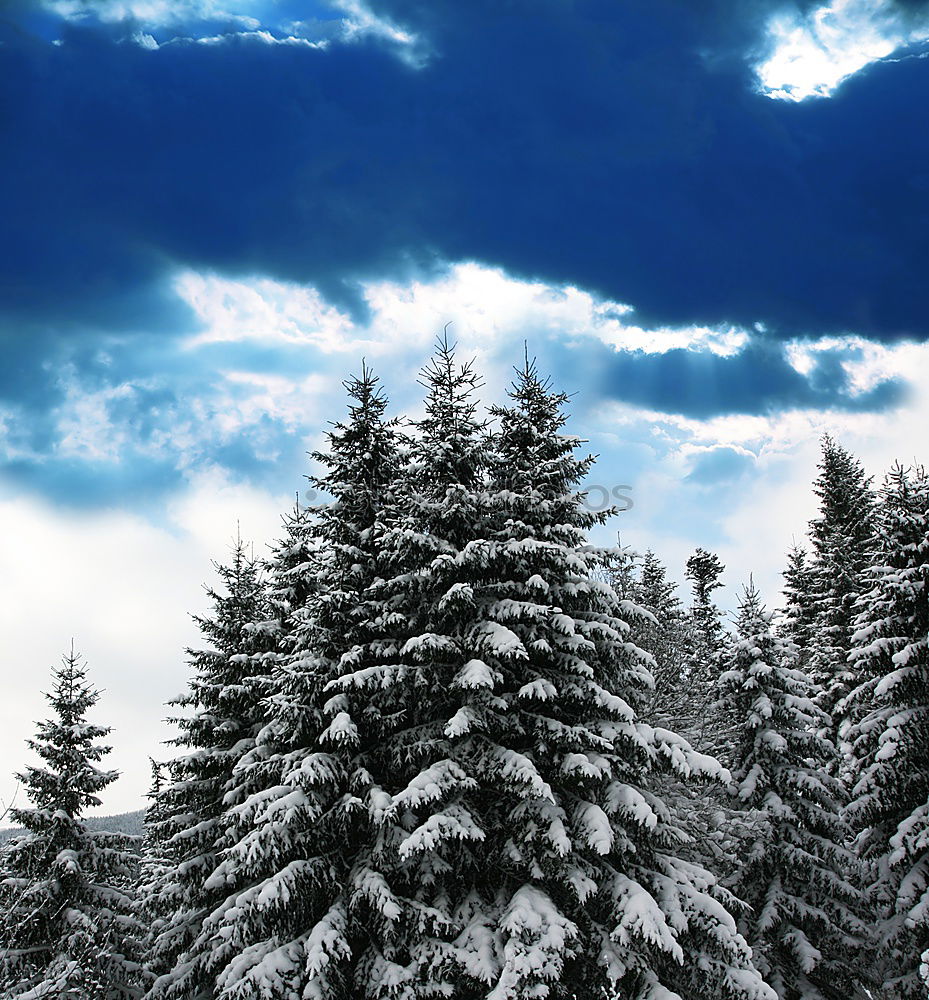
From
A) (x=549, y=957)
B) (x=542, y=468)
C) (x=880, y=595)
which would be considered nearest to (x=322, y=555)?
(x=542, y=468)

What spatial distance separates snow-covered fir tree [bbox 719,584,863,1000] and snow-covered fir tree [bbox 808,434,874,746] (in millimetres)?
3894

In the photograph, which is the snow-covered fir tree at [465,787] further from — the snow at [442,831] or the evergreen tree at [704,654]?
the evergreen tree at [704,654]

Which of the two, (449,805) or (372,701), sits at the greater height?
(372,701)

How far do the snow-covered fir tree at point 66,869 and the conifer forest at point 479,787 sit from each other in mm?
79

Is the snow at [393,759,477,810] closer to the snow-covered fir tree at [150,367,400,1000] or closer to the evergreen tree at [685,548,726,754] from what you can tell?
the snow-covered fir tree at [150,367,400,1000]

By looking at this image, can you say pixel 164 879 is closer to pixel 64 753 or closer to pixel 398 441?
pixel 64 753

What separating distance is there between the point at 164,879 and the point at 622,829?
12.5 m

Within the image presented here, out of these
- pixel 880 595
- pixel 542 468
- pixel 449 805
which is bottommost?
pixel 449 805

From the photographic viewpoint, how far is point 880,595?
1778 cm

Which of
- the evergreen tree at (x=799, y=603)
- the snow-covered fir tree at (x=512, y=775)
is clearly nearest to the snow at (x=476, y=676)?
the snow-covered fir tree at (x=512, y=775)

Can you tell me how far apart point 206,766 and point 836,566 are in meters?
24.4

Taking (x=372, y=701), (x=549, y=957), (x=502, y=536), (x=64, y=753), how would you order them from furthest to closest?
(x=64, y=753), (x=502, y=536), (x=372, y=701), (x=549, y=957)

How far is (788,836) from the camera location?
17.1 meters

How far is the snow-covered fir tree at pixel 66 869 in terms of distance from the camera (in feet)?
58.2
